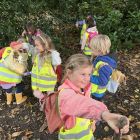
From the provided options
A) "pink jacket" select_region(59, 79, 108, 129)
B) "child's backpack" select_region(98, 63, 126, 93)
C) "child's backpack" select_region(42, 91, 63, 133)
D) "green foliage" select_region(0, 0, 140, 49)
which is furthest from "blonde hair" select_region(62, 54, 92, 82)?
"green foliage" select_region(0, 0, 140, 49)

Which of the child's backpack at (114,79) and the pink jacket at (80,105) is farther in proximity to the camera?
the child's backpack at (114,79)

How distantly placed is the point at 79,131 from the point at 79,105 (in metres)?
1.40

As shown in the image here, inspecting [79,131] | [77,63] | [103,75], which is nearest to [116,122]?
[77,63]

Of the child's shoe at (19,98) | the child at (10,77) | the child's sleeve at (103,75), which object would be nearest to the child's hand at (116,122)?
the child's sleeve at (103,75)

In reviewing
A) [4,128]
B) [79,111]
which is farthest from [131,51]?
[79,111]

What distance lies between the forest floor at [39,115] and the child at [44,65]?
498mm

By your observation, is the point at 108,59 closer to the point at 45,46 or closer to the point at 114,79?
the point at 114,79

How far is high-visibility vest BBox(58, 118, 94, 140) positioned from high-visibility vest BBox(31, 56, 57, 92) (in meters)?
1.79

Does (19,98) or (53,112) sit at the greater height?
(53,112)

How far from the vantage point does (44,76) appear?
5.48m

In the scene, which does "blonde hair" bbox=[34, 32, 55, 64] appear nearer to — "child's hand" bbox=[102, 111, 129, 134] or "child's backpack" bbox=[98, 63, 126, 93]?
"child's backpack" bbox=[98, 63, 126, 93]

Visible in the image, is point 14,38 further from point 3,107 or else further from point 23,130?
point 23,130

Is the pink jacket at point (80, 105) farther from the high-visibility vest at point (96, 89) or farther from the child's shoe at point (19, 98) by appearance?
the child's shoe at point (19, 98)

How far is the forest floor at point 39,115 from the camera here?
5477mm
